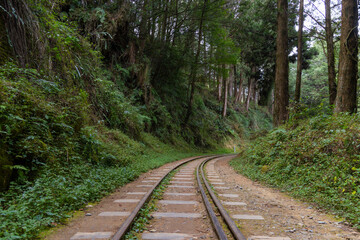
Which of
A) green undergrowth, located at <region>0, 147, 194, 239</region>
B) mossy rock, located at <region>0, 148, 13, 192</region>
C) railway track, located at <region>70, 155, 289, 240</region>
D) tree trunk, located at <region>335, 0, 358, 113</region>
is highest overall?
tree trunk, located at <region>335, 0, 358, 113</region>

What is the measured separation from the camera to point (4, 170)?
13.4ft

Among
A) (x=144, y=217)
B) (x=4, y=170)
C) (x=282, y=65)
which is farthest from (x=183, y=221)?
(x=282, y=65)

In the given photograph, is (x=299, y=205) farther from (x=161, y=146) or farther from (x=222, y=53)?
(x=222, y=53)

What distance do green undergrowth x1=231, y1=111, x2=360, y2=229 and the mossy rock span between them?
629 centimetres

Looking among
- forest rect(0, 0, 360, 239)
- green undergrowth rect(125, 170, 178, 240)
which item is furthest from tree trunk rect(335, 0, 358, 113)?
green undergrowth rect(125, 170, 178, 240)

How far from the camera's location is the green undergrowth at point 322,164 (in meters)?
4.79

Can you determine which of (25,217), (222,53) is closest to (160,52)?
(222,53)

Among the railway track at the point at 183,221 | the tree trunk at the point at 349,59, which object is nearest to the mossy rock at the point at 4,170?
the railway track at the point at 183,221

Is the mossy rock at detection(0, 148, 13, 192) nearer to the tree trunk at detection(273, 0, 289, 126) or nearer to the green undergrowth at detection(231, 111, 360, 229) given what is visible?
the green undergrowth at detection(231, 111, 360, 229)

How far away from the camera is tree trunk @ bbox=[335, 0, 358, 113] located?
753 cm

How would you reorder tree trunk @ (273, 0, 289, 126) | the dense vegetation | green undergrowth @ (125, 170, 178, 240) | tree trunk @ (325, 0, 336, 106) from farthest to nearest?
tree trunk @ (273, 0, 289, 126), tree trunk @ (325, 0, 336, 106), the dense vegetation, green undergrowth @ (125, 170, 178, 240)

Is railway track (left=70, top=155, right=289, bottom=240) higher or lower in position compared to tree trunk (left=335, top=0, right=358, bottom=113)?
lower

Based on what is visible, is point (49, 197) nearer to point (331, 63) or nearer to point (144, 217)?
point (144, 217)

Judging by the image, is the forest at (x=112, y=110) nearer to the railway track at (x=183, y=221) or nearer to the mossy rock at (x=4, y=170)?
the mossy rock at (x=4, y=170)
